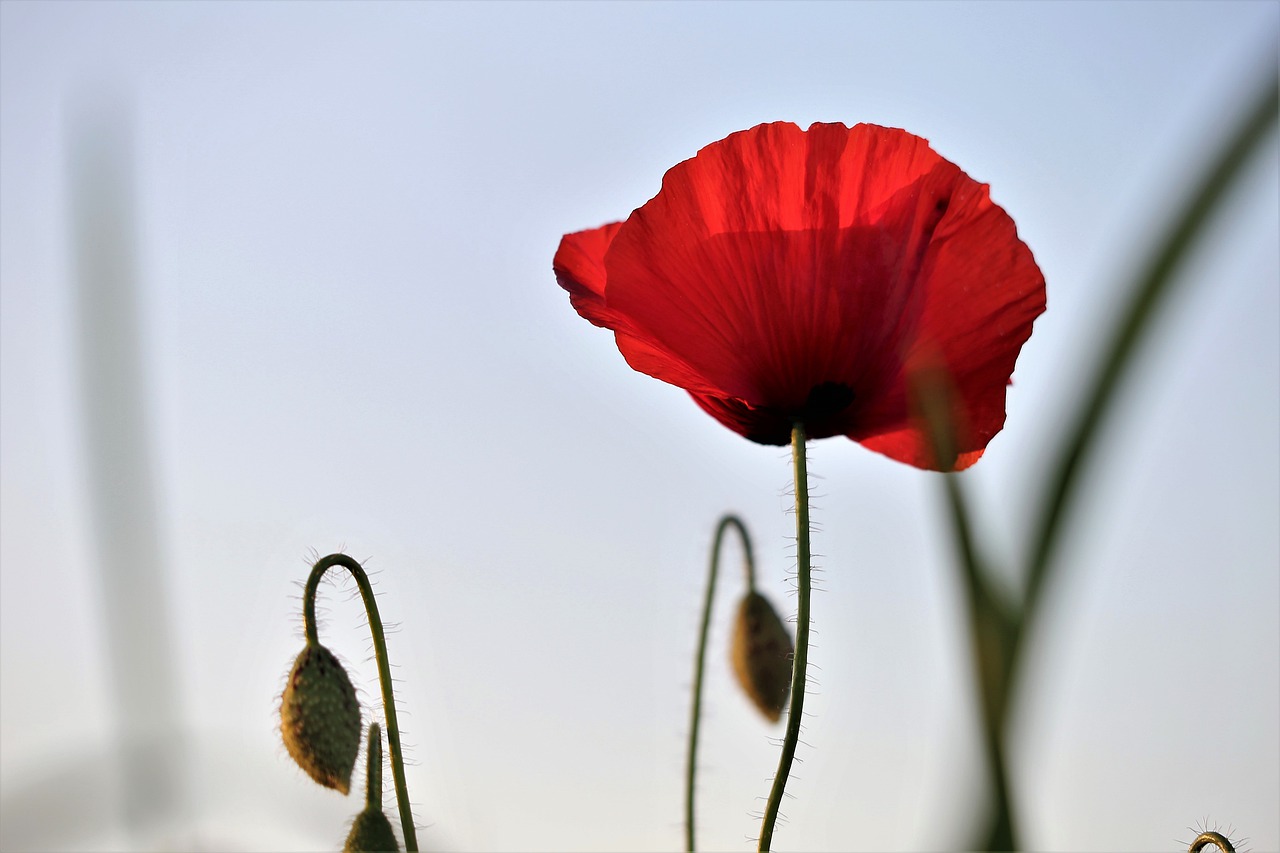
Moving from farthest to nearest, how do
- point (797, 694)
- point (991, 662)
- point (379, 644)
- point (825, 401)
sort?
point (825, 401) < point (379, 644) < point (797, 694) < point (991, 662)

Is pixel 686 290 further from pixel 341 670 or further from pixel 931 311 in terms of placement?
pixel 341 670

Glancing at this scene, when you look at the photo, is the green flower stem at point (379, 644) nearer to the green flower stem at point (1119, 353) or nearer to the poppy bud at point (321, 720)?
the poppy bud at point (321, 720)

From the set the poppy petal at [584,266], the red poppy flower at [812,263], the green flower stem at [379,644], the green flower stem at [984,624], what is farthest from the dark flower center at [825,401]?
the green flower stem at [984,624]

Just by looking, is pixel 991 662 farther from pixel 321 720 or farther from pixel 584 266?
pixel 584 266

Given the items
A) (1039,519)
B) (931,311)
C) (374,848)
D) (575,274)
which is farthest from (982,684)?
(575,274)

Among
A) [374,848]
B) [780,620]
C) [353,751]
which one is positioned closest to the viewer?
[374,848]

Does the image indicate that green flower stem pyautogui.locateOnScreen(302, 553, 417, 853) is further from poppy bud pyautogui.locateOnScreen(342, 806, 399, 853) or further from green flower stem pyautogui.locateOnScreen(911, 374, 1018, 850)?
green flower stem pyautogui.locateOnScreen(911, 374, 1018, 850)

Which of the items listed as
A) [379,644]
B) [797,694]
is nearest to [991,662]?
[797,694]
